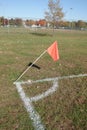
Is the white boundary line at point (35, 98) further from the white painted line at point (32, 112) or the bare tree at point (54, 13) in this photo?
the bare tree at point (54, 13)

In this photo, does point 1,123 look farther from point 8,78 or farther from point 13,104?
point 8,78

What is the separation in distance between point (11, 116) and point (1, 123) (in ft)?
0.97

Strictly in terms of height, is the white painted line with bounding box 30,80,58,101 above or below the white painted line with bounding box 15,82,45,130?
above

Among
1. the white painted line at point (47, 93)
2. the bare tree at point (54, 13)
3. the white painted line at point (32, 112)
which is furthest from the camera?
the bare tree at point (54, 13)

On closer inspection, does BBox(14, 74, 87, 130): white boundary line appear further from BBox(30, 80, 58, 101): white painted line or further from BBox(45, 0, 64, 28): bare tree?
BBox(45, 0, 64, 28): bare tree

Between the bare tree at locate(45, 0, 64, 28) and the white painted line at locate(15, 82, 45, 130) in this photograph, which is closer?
the white painted line at locate(15, 82, 45, 130)

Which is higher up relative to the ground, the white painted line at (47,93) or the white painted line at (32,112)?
the white painted line at (47,93)

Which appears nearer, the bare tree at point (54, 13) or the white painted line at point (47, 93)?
the white painted line at point (47, 93)

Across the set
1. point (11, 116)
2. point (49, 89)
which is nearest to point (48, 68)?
point (49, 89)

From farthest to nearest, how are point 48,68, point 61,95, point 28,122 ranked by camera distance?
1. point 48,68
2. point 61,95
3. point 28,122

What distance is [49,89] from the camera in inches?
213

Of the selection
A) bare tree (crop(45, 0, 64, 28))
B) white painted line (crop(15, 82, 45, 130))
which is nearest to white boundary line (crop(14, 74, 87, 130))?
white painted line (crop(15, 82, 45, 130))

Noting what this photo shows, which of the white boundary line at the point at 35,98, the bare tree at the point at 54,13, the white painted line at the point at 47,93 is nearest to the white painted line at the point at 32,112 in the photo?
the white boundary line at the point at 35,98

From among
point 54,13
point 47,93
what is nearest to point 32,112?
point 47,93
